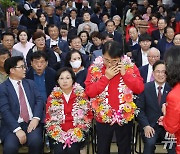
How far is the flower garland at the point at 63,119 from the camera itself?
3721 mm

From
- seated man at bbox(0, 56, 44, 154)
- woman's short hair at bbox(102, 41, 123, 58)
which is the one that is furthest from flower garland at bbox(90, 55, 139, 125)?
seated man at bbox(0, 56, 44, 154)

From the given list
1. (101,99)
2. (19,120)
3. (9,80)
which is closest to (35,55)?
(9,80)

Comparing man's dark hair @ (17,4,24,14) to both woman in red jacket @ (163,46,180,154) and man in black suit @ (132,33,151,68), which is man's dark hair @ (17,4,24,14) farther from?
woman in red jacket @ (163,46,180,154)

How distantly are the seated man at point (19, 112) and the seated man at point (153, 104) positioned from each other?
1.06 metres

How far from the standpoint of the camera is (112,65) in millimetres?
3449

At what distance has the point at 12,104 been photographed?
3875 millimetres

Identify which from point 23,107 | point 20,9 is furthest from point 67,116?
point 20,9

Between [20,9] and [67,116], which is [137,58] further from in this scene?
[20,9]

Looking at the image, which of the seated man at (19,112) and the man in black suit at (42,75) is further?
the man in black suit at (42,75)

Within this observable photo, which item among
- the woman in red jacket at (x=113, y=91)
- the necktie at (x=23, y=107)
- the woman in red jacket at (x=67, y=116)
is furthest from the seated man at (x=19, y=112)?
the woman in red jacket at (x=113, y=91)

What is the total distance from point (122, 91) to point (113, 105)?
16 cm

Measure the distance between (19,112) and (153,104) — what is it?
1.41 metres

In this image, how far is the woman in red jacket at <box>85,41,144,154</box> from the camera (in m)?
3.43

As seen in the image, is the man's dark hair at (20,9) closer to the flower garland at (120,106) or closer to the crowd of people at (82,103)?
the crowd of people at (82,103)
